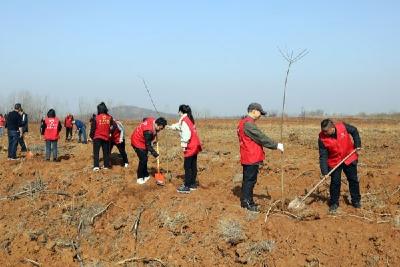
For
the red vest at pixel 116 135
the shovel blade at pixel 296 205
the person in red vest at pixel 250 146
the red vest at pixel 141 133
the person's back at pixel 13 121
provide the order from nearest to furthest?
1. the person in red vest at pixel 250 146
2. the shovel blade at pixel 296 205
3. the red vest at pixel 141 133
4. the red vest at pixel 116 135
5. the person's back at pixel 13 121

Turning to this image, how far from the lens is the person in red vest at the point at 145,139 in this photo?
841 centimetres

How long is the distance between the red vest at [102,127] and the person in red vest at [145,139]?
4.17ft

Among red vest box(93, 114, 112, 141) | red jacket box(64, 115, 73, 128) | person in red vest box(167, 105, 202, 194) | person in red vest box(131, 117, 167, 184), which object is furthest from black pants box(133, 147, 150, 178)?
red jacket box(64, 115, 73, 128)

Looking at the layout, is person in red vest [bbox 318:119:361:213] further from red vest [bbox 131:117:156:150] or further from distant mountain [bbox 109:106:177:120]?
distant mountain [bbox 109:106:177:120]

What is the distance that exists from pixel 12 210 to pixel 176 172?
3529 millimetres

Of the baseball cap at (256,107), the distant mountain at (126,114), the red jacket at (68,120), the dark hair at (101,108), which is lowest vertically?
the distant mountain at (126,114)

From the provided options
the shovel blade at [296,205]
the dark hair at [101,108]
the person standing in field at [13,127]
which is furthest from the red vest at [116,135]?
the shovel blade at [296,205]

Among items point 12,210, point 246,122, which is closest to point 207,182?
point 246,122

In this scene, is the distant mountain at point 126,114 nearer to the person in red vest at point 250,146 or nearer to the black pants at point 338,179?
the person in red vest at point 250,146

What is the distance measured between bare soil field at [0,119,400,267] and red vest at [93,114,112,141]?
2.58ft

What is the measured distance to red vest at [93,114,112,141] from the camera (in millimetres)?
9820

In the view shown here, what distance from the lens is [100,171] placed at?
394 inches

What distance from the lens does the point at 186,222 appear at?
6941mm

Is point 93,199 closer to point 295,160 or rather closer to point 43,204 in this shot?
point 43,204
